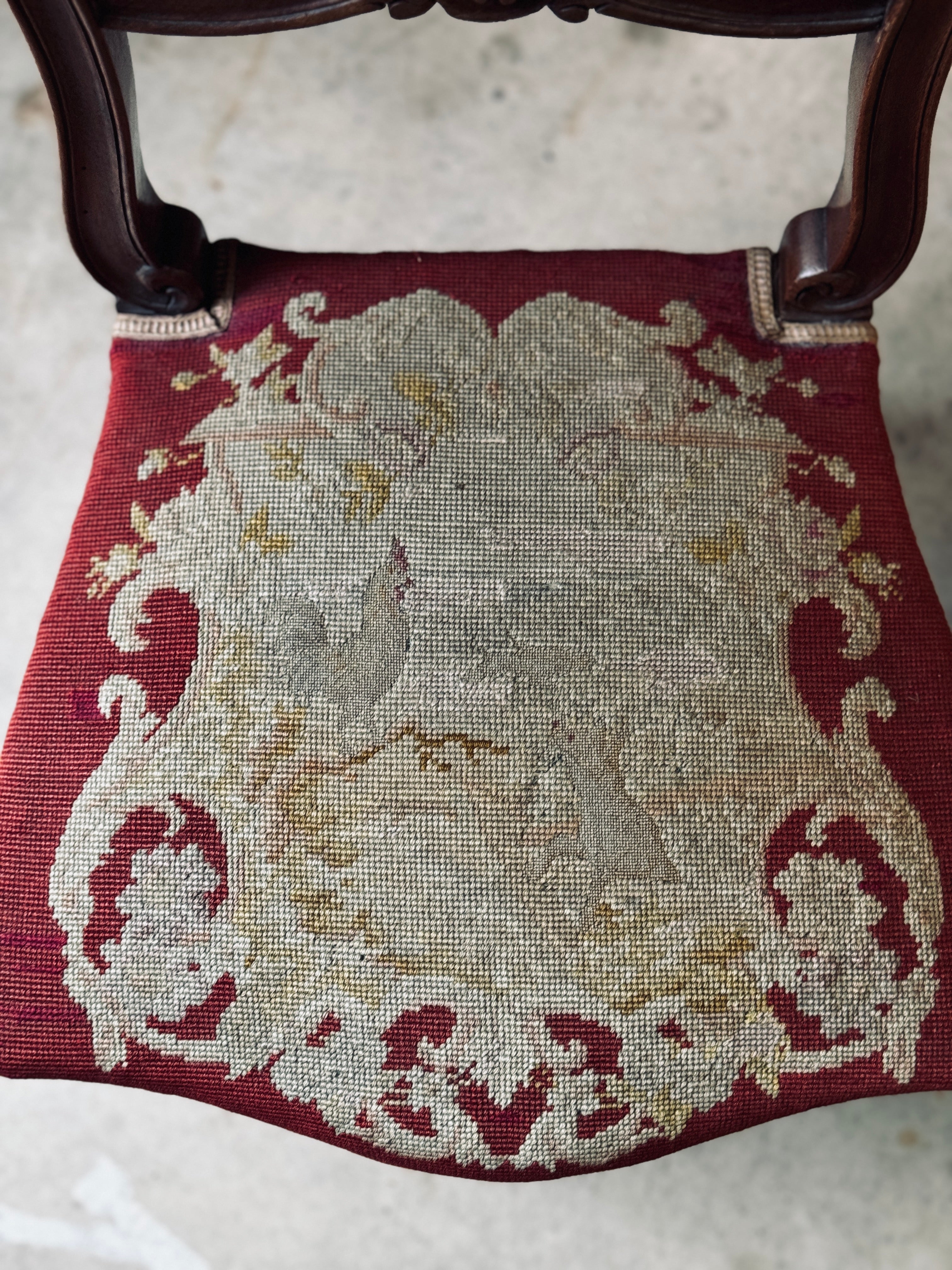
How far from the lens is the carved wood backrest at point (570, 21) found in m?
0.52

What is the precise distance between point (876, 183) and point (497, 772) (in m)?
0.37

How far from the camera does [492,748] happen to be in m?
0.58

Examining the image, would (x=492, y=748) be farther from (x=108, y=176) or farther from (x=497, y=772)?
(x=108, y=176)

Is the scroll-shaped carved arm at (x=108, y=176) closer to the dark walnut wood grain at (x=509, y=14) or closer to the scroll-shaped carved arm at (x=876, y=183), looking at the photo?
the dark walnut wood grain at (x=509, y=14)

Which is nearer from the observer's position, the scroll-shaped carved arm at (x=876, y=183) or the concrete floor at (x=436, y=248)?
the scroll-shaped carved arm at (x=876, y=183)

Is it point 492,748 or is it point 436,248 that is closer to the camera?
point 492,748

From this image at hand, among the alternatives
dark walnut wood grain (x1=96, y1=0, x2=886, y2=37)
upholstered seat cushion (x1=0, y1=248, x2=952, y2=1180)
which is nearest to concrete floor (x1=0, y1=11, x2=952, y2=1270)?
upholstered seat cushion (x1=0, y1=248, x2=952, y2=1180)

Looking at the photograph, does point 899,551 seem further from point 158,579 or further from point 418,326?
point 158,579

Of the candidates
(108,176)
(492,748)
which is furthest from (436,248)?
(492,748)

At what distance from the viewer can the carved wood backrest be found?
1.72ft

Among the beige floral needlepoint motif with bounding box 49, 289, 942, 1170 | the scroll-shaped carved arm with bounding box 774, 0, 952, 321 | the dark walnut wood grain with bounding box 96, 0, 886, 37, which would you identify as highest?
the dark walnut wood grain with bounding box 96, 0, 886, 37

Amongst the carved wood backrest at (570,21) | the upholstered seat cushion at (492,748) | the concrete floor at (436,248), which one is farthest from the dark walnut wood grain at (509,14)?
the concrete floor at (436,248)

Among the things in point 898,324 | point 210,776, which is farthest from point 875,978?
point 898,324

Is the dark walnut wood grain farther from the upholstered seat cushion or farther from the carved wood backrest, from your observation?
the upholstered seat cushion
